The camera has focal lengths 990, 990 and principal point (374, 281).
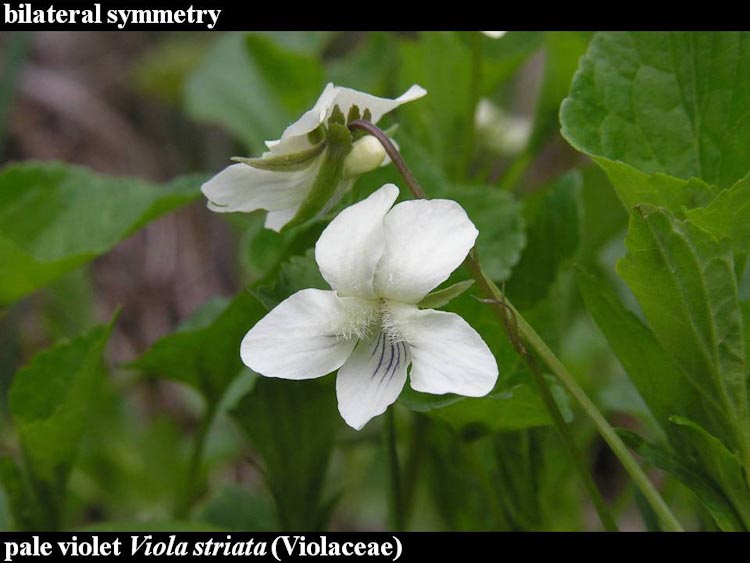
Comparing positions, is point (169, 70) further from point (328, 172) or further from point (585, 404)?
point (585, 404)

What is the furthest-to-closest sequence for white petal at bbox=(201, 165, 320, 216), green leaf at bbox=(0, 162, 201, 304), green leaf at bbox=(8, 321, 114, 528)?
1. green leaf at bbox=(0, 162, 201, 304)
2. green leaf at bbox=(8, 321, 114, 528)
3. white petal at bbox=(201, 165, 320, 216)

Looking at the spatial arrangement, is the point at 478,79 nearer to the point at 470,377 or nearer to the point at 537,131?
the point at 537,131

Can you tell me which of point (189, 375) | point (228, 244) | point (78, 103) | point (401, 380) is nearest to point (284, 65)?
point (189, 375)

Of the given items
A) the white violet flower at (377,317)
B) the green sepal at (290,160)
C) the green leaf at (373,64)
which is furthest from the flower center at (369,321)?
the green leaf at (373,64)

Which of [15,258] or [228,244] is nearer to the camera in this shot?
[15,258]

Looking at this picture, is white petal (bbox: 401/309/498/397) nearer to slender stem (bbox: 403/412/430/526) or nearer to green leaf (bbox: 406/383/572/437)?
green leaf (bbox: 406/383/572/437)

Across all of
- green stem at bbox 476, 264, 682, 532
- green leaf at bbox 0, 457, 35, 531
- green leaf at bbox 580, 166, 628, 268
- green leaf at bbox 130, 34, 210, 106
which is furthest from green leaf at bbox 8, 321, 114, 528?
green leaf at bbox 130, 34, 210, 106
